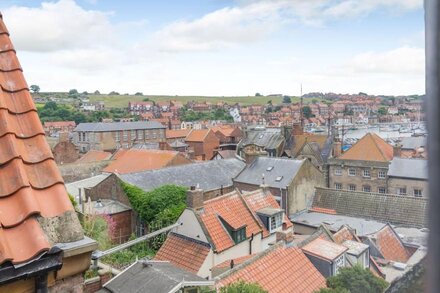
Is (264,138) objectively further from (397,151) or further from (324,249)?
(324,249)

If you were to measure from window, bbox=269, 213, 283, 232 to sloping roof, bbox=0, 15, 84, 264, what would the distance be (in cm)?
1500

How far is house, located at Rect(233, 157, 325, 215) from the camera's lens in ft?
76.4

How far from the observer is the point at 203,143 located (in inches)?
2147

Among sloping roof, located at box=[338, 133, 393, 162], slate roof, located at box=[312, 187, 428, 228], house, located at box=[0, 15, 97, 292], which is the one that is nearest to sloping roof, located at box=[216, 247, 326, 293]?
house, located at box=[0, 15, 97, 292]

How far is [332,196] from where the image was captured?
23719 millimetres

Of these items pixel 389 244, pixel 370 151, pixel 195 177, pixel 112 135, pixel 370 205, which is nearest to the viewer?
pixel 389 244

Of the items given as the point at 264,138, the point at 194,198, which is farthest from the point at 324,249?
the point at 264,138

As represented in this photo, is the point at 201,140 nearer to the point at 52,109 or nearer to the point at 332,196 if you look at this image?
the point at 332,196

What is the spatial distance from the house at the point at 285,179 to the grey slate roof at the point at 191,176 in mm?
1467

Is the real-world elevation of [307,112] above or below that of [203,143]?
above

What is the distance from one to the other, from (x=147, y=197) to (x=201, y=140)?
109 ft

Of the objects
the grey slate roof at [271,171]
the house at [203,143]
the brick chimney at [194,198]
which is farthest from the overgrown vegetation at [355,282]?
the house at [203,143]

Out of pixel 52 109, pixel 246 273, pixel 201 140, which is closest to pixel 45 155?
pixel 246 273

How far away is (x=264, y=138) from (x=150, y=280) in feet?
111
